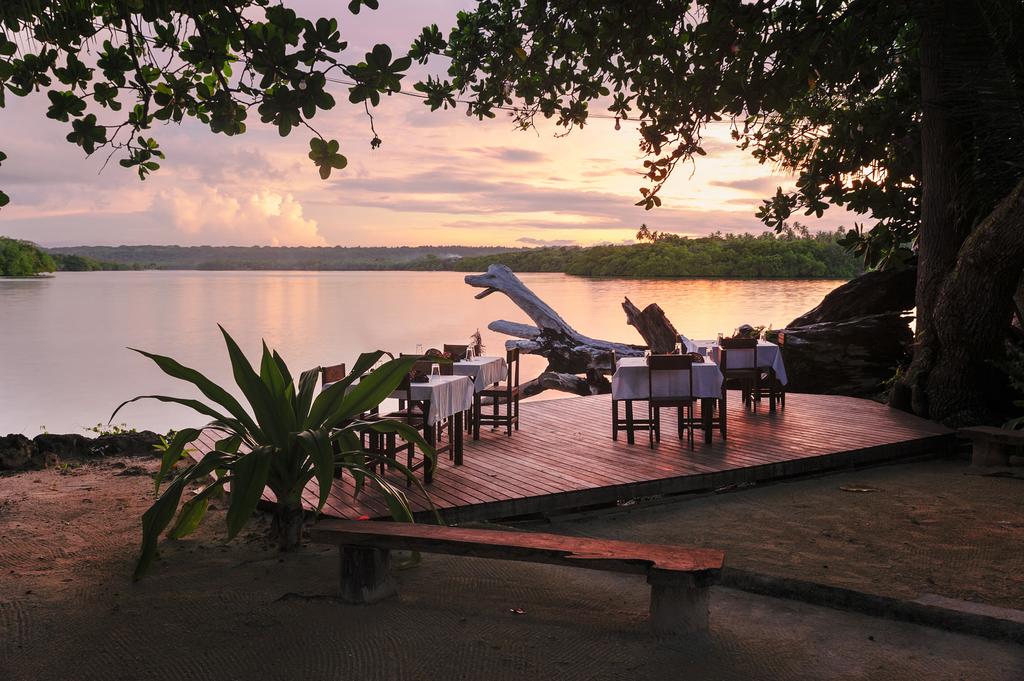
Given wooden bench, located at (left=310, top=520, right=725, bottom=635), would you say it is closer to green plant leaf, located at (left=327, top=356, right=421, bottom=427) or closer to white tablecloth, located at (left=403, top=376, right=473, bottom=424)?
green plant leaf, located at (left=327, top=356, right=421, bottom=427)

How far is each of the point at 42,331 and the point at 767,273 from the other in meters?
31.6

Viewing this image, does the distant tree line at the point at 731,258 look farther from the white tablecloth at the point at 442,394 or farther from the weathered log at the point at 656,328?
the white tablecloth at the point at 442,394

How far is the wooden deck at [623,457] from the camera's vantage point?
531 centimetres

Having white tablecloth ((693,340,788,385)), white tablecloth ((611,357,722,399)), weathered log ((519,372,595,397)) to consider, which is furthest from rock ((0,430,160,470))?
weathered log ((519,372,595,397))

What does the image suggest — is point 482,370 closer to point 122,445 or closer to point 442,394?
point 442,394

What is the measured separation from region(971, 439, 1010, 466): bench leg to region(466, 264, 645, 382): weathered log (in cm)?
707

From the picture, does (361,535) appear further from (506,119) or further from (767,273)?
(767,273)

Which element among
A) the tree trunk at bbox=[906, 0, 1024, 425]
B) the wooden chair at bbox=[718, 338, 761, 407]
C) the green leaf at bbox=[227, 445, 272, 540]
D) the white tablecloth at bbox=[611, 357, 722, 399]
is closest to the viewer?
the green leaf at bbox=[227, 445, 272, 540]

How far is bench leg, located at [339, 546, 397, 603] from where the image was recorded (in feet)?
12.4

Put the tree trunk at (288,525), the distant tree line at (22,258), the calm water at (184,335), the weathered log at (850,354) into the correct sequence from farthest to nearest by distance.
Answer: the distant tree line at (22,258)
the calm water at (184,335)
the weathered log at (850,354)
the tree trunk at (288,525)

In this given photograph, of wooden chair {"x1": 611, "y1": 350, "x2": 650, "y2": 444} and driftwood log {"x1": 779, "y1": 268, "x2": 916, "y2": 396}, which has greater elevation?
driftwood log {"x1": 779, "y1": 268, "x2": 916, "y2": 396}

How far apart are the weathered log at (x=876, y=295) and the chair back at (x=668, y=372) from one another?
5.93m

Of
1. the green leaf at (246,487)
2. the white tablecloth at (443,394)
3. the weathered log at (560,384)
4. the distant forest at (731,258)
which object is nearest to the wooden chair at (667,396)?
the white tablecloth at (443,394)

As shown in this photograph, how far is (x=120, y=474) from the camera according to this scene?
6.66m
